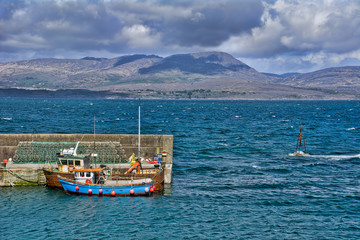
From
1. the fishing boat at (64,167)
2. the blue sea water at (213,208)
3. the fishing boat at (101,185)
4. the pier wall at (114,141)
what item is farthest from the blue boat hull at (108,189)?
the pier wall at (114,141)

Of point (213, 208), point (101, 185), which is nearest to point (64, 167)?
point (101, 185)

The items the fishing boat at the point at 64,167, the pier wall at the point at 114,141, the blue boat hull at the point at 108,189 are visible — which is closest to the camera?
the blue boat hull at the point at 108,189

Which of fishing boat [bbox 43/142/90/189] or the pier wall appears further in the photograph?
the pier wall

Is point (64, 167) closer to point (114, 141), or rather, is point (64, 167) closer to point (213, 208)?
→ point (114, 141)

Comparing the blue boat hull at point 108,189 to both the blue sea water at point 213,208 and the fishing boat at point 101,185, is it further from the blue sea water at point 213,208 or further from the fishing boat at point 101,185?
the blue sea water at point 213,208

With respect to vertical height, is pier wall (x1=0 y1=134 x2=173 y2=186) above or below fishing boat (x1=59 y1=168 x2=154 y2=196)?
above

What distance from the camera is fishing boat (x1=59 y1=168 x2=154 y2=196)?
3855cm

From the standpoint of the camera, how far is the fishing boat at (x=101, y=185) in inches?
1518

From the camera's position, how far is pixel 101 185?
1516 inches

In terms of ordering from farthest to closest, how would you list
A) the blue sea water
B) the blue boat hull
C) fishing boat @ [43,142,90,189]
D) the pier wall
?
the pier wall → fishing boat @ [43,142,90,189] → the blue boat hull → the blue sea water

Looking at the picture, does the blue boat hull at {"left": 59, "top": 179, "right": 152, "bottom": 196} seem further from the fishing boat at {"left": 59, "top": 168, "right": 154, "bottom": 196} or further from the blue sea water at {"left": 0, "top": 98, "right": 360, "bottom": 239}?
the blue sea water at {"left": 0, "top": 98, "right": 360, "bottom": 239}

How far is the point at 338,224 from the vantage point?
33625 millimetres

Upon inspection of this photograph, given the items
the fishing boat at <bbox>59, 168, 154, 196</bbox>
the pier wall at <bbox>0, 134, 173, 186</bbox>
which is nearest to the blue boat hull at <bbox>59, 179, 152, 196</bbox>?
the fishing boat at <bbox>59, 168, 154, 196</bbox>

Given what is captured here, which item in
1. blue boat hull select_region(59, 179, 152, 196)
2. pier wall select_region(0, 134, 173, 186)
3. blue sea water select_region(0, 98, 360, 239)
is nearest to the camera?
blue sea water select_region(0, 98, 360, 239)
